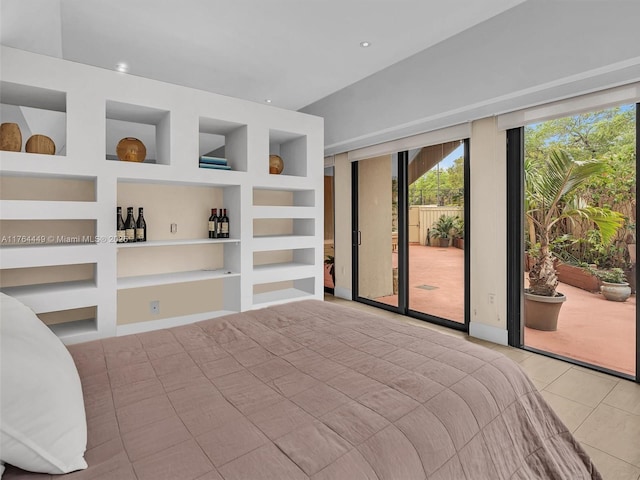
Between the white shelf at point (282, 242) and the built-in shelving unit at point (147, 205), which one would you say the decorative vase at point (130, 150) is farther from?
the white shelf at point (282, 242)

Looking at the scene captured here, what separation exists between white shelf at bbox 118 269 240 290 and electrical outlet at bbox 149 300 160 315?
0.27m

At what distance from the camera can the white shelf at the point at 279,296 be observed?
145 inches

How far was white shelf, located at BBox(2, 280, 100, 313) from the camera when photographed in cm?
243

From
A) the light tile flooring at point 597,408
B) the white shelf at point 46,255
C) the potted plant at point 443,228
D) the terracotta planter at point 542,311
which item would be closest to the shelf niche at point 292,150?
the potted plant at point 443,228

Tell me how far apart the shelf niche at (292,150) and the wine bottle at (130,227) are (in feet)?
4.84

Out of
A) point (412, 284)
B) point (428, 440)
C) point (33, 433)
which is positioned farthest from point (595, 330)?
point (33, 433)

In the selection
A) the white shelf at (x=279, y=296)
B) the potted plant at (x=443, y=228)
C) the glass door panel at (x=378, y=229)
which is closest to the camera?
the white shelf at (x=279, y=296)

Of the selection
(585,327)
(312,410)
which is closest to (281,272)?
(312,410)

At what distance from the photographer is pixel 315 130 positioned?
3.85 meters

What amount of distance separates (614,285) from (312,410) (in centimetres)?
298

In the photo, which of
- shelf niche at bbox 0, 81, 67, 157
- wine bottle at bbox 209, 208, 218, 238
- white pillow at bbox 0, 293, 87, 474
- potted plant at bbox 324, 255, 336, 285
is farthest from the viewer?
potted plant at bbox 324, 255, 336, 285

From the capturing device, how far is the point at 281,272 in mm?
3684

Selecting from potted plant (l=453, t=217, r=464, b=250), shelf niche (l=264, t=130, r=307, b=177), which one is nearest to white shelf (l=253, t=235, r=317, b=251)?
shelf niche (l=264, t=130, r=307, b=177)

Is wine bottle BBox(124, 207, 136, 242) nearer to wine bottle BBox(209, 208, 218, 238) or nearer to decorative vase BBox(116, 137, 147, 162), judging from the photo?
decorative vase BBox(116, 137, 147, 162)
